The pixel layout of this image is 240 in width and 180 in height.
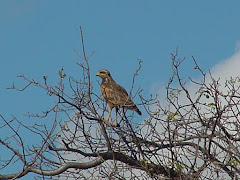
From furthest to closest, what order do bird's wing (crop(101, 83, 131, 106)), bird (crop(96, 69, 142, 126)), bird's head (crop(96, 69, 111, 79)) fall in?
bird's head (crop(96, 69, 111, 79)), bird's wing (crop(101, 83, 131, 106)), bird (crop(96, 69, 142, 126))

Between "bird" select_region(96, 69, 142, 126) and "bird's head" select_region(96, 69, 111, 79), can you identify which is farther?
"bird's head" select_region(96, 69, 111, 79)

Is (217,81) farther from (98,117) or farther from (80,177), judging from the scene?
(80,177)

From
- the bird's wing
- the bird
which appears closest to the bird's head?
the bird

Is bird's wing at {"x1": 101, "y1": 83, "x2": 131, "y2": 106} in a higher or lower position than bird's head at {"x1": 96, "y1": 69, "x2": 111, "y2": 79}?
lower

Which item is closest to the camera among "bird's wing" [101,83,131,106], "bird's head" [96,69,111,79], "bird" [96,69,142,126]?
"bird" [96,69,142,126]

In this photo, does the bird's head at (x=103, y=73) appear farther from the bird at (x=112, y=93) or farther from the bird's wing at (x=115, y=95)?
the bird's wing at (x=115, y=95)

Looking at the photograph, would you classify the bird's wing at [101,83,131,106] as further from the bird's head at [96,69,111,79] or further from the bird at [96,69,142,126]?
the bird's head at [96,69,111,79]

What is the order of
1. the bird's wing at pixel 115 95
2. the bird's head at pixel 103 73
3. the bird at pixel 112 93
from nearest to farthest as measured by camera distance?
the bird at pixel 112 93 < the bird's wing at pixel 115 95 < the bird's head at pixel 103 73

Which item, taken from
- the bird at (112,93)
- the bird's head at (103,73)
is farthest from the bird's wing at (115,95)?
the bird's head at (103,73)

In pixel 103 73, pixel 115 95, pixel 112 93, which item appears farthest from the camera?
pixel 103 73

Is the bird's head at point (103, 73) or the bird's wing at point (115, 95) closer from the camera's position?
the bird's wing at point (115, 95)

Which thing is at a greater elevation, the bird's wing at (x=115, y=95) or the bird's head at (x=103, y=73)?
the bird's head at (x=103, y=73)

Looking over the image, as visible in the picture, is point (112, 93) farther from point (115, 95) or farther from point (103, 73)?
point (103, 73)

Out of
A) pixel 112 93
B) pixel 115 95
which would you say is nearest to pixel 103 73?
pixel 112 93
